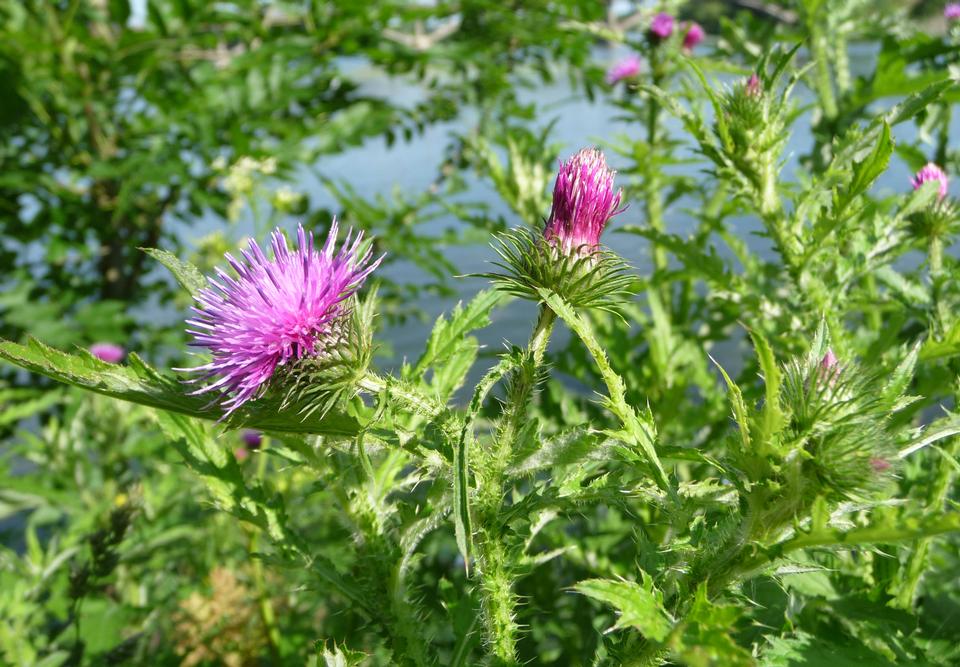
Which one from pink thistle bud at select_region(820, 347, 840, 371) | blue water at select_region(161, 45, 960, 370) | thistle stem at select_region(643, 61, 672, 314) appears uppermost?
pink thistle bud at select_region(820, 347, 840, 371)

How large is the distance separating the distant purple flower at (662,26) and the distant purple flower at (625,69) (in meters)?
0.55

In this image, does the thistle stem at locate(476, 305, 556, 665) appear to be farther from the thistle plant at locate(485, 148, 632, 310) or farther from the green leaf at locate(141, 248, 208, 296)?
the green leaf at locate(141, 248, 208, 296)

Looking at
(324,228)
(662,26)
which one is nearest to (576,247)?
(662,26)

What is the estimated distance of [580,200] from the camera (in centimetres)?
126

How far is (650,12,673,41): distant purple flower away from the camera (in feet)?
10.5

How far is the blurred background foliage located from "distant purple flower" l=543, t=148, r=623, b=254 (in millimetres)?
397

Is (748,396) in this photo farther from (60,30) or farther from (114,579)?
(60,30)

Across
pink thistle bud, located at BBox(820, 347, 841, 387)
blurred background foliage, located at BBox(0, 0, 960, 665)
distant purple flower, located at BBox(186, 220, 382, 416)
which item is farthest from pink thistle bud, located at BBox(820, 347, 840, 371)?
distant purple flower, located at BBox(186, 220, 382, 416)

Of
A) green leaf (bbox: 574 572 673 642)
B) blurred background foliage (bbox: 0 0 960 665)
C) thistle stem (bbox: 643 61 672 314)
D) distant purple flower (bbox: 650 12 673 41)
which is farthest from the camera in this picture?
distant purple flower (bbox: 650 12 673 41)

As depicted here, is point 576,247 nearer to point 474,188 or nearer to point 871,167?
point 871,167

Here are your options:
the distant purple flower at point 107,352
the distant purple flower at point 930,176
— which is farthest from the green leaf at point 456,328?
the distant purple flower at point 107,352

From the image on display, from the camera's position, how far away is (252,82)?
10.7ft

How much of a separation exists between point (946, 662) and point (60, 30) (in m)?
3.98

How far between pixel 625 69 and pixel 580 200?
3048mm
